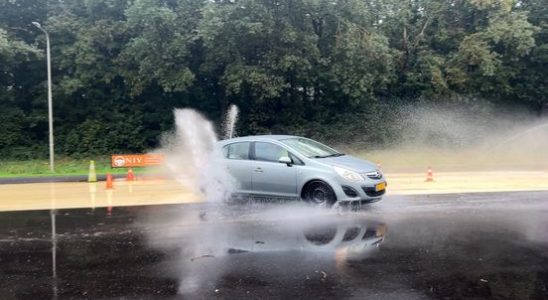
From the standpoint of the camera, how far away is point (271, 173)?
423 inches

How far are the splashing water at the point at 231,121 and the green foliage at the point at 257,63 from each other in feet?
1.58

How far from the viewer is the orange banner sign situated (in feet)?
79.2

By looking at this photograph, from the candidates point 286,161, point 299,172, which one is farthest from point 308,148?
point 299,172

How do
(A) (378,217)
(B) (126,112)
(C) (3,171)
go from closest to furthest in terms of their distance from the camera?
1. (A) (378,217)
2. (C) (3,171)
3. (B) (126,112)

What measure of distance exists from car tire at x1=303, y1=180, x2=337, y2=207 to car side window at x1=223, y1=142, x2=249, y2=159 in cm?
171

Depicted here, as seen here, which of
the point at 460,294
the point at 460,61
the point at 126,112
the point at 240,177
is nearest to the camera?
the point at 460,294

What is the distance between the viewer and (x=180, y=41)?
88.3ft

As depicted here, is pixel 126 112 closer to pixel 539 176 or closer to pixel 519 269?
pixel 539 176

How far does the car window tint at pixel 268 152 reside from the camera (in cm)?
1088

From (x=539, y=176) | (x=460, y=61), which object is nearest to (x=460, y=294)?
(x=539, y=176)

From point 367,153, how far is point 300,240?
22.7m

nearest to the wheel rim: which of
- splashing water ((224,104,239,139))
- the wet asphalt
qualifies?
the wet asphalt

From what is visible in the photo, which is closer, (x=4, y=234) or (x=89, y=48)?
(x=4, y=234)

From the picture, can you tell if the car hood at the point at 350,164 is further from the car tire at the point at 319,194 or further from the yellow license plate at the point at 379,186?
the car tire at the point at 319,194
